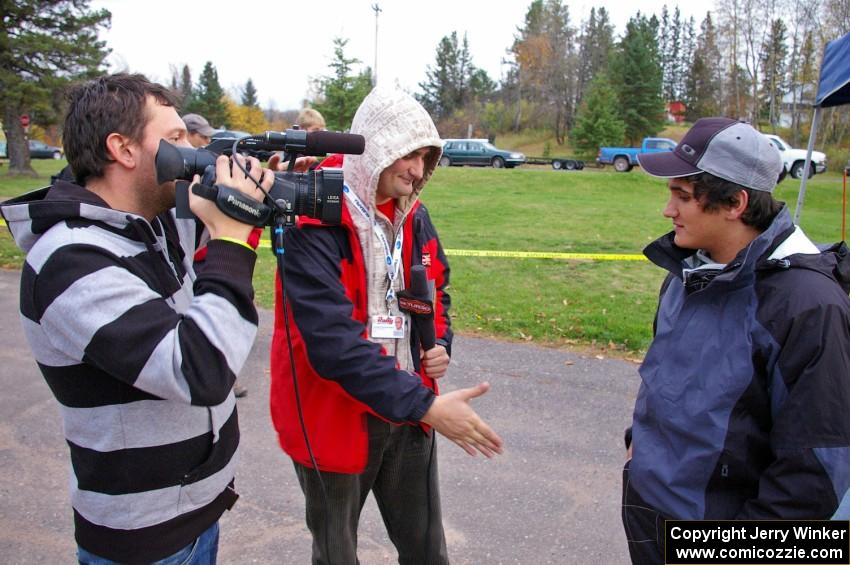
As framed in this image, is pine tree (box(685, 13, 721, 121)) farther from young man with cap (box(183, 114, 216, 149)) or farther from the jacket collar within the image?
the jacket collar

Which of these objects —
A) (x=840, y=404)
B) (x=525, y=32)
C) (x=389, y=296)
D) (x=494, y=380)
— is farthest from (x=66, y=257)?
(x=525, y=32)

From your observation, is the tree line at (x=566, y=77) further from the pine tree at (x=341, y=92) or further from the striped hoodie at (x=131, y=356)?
the striped hoodie at (x=131, y=356)

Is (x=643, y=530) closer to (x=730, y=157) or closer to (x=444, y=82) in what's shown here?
(x=730, y=157)

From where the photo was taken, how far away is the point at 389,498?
2447 mm

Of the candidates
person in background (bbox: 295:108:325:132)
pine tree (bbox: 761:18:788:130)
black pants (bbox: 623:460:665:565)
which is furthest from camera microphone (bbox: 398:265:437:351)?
pine tree (bbox: 761:18:788:130)

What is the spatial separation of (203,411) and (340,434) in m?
0.54

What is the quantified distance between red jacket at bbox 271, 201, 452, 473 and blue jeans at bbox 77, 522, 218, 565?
1.37ft

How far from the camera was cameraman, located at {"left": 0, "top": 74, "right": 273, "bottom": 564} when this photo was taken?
1.48 metres

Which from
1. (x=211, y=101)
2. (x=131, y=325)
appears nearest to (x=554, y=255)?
(x=131, y=325)

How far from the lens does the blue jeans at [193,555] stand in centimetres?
177

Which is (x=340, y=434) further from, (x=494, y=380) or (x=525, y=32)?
(x=525, y=32)

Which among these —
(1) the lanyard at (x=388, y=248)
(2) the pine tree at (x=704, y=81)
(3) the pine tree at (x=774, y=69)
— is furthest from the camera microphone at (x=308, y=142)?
(2) the pine tree at (x=704, y=81)

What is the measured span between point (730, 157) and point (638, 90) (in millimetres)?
50913

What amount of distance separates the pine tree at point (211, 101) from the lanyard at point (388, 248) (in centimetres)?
5810
